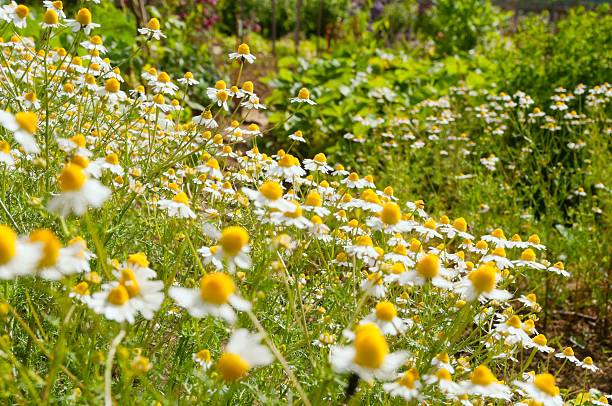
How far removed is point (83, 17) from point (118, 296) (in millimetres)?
1095

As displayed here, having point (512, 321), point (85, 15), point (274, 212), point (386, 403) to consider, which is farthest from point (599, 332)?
point (85, 15)

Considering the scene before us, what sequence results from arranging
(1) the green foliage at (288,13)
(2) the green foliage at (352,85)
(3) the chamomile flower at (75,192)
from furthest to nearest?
(1) the green foliage at (288,13) → (2) the green foliage at (352,85) → (3) the chamomile flower at (75,192)

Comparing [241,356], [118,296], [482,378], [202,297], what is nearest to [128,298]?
[118,296]

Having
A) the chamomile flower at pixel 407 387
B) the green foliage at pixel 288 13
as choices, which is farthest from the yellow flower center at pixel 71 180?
the green foliage at pixel 288 13

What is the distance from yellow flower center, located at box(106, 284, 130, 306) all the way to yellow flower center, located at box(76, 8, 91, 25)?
107 cm

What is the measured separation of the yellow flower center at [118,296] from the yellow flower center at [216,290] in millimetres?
141

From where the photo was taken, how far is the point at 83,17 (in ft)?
5.52

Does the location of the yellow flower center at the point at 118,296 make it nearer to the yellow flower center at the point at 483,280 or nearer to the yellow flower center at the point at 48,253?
the yellow flower center at the point at 48,253

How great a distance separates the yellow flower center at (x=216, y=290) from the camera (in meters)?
0.95

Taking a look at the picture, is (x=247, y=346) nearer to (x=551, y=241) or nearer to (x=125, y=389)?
(x=125, y=389)

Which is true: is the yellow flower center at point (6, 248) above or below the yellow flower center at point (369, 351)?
above

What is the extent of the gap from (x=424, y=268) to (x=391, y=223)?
0.55 feet

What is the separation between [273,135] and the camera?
4.73 metres

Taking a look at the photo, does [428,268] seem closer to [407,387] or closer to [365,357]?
[407,387]
